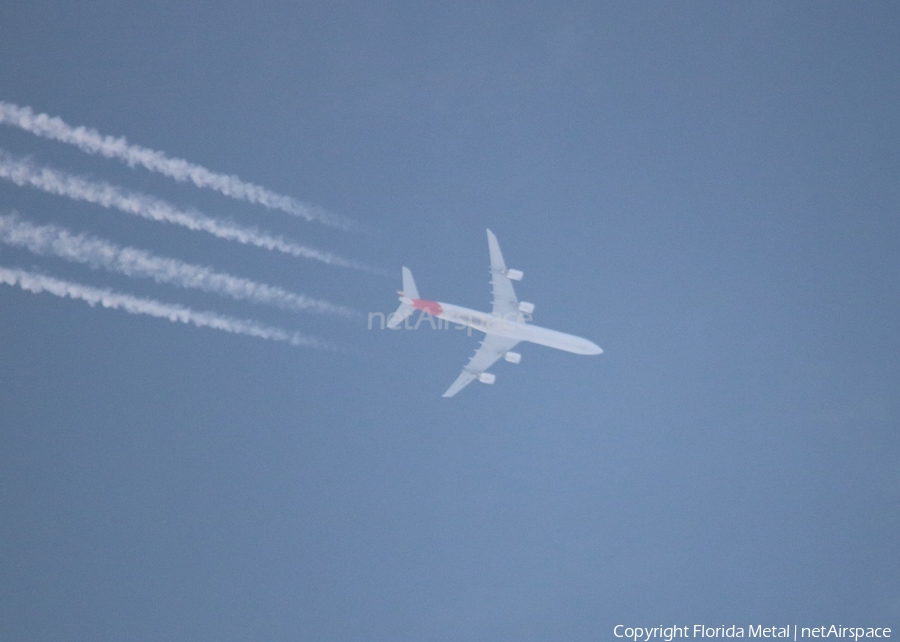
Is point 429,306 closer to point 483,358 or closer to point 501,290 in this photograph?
point 501,290

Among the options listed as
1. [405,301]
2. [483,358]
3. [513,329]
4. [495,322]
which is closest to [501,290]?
[495,322]

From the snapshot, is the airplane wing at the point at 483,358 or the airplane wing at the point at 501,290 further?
the airplane wing at the point at 483,358

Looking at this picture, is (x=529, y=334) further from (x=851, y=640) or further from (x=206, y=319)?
(x=851, y=640)

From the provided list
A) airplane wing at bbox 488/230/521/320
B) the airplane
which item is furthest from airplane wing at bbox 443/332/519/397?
airplane wing at bbox 488/230/521/320

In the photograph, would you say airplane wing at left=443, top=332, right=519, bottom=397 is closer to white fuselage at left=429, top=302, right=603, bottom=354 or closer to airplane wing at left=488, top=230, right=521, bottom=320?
white fuselage at left=429, top=302, right=603, bottom=354

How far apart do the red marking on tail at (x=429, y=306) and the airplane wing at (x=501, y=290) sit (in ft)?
10.7

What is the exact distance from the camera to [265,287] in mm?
40000

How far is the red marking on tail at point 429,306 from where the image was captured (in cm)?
4112

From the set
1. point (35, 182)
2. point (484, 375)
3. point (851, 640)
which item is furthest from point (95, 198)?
point (851, 640)

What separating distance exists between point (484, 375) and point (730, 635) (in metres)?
20.4

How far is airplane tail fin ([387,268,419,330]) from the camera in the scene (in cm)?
4138

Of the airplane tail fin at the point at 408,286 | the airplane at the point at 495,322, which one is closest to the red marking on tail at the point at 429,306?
the airplane at the point at 495,322

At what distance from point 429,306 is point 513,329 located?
177 inches

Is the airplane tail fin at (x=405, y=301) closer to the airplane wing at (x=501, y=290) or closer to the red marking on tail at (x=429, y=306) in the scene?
the red marking on tail at (x=429, y=306)
